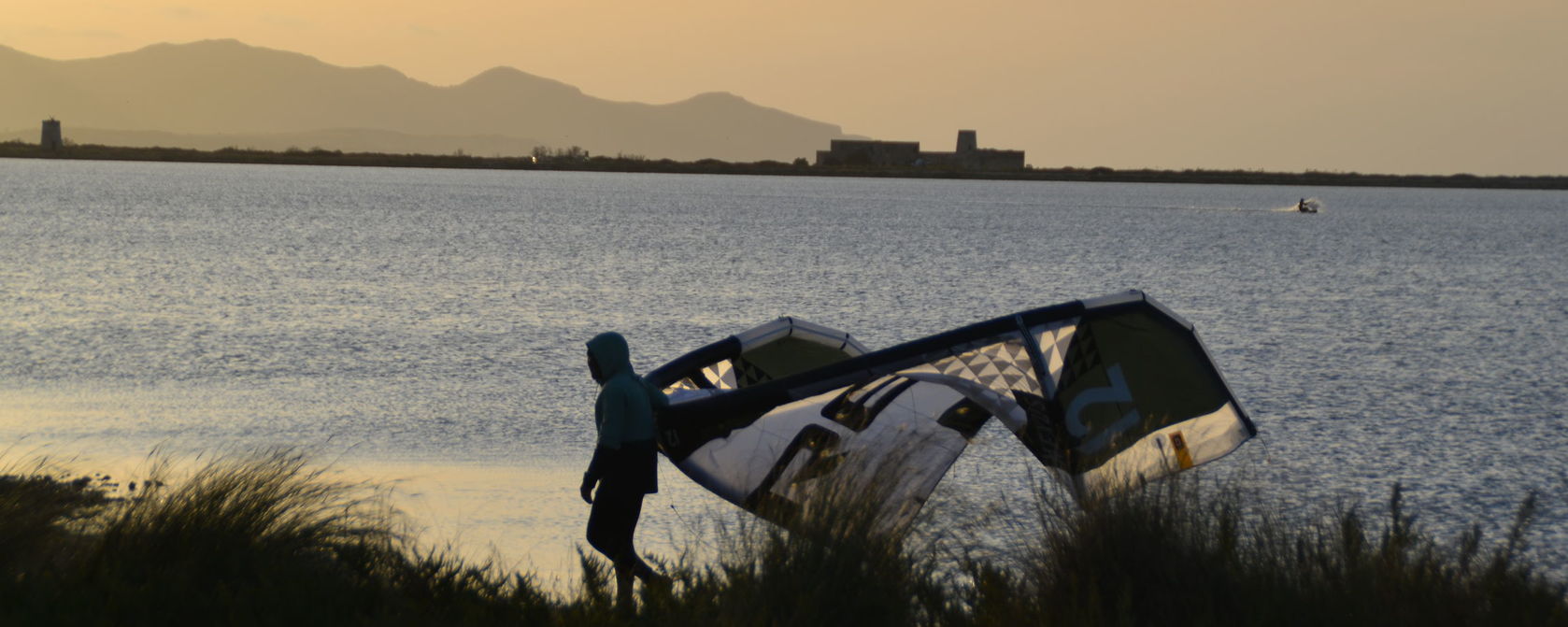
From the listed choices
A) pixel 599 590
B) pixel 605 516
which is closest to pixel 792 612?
pixel 599 590

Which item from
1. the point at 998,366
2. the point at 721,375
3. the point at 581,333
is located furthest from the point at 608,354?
the point at 581,333

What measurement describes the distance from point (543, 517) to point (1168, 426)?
4.94m

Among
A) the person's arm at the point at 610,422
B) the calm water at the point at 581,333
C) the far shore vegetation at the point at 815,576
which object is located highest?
the person's arm at the point at 610,422

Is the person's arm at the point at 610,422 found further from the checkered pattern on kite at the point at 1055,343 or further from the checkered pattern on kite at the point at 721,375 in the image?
the checkered pattern on kite at the point at 721,375

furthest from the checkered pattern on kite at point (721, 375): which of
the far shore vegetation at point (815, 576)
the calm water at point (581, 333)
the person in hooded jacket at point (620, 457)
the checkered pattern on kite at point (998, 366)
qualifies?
the far shore vegetation at point (815, 576)

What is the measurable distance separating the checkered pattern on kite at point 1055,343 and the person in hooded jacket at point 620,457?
130 inches

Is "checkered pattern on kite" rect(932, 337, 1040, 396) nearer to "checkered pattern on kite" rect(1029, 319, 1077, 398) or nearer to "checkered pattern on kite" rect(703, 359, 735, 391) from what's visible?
"checkered pattern on kite" rect(1029, 319, 1077, 398)

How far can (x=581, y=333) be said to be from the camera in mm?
26547

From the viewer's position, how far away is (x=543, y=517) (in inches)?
457

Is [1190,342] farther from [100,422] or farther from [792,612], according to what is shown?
[100,422]

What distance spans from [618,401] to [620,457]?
336 millimetres

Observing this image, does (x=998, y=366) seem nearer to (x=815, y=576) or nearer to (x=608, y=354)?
(x=608, y=354)

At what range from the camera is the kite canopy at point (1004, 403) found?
389 inches

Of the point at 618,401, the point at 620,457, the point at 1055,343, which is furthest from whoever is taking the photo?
the point at 1055,343
